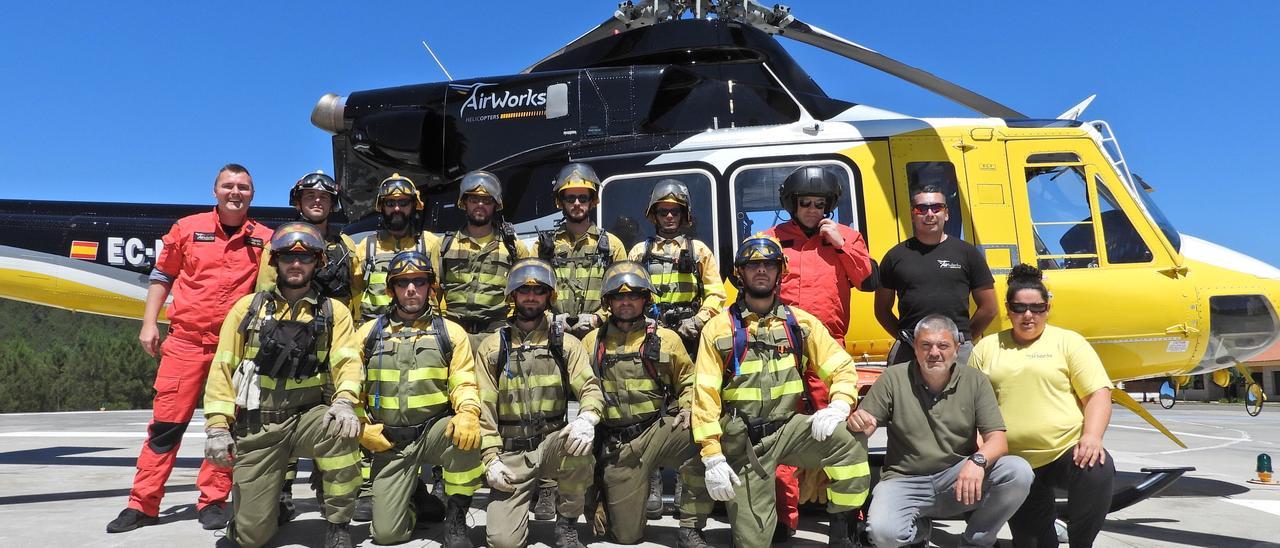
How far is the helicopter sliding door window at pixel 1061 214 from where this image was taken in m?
5.54

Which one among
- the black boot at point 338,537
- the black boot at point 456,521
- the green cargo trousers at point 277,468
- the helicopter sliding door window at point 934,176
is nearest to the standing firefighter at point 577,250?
the black boot at point 456,521

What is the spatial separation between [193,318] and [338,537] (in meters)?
1.76

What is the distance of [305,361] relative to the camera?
14.1 feet

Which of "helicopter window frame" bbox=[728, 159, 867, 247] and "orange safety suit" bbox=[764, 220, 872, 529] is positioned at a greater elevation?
"helicopter window frame" bbox=[728, 159, 867, 247]

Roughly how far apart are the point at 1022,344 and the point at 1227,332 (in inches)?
105

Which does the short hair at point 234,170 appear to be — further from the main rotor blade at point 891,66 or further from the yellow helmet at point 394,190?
the main rotor blade at point 891,66

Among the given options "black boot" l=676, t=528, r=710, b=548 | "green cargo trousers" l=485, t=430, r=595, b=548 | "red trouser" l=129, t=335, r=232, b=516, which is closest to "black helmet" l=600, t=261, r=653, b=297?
"green cargo trousers" l=485, t=430, r=595, b=548

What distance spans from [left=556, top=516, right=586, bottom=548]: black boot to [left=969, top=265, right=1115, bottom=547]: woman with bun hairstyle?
84.7 inches

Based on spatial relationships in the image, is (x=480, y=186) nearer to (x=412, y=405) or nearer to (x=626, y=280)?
(x=626, y=280)

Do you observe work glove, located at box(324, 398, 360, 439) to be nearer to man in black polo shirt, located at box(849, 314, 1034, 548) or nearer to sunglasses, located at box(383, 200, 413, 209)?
sunglasses, located at box(383, 200, 413, 209)

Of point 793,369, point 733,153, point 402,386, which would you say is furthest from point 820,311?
point 402,386

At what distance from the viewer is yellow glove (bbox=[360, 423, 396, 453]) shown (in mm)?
4242

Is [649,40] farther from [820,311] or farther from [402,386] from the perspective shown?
[402,386]

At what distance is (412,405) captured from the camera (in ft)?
14.1
